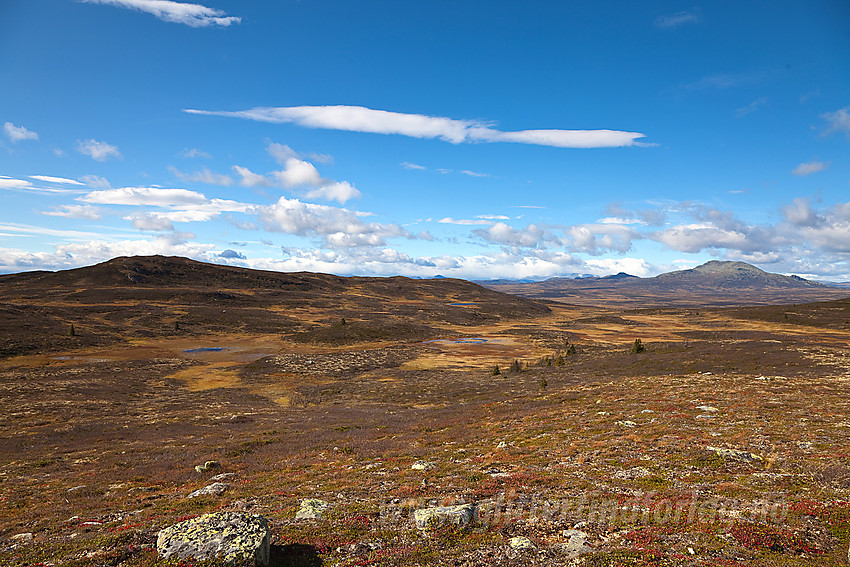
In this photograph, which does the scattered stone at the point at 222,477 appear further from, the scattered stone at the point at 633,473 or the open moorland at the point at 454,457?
the scattered stone at the point at 633,473

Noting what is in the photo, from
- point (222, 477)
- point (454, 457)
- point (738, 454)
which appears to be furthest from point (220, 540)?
point (738, 454)

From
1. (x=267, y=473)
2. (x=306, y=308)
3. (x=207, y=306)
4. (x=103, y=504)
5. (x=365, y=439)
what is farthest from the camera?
(x=306, y=308)

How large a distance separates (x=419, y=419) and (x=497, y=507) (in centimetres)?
2411

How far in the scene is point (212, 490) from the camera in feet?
→ 64.7

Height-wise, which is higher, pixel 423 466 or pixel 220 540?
pixel 220 540

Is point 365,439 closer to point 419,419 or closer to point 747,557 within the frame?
point 419,419

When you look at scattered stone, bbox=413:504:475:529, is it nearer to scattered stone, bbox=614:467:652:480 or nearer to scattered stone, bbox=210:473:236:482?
scattered stone, bbox=614:467:652:480

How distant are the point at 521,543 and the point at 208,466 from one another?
21190mm

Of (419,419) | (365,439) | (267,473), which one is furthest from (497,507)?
(419,419)

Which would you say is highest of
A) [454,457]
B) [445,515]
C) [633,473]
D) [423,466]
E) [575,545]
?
[575,545]

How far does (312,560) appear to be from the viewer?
1160 cm

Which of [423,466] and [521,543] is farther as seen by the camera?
[423,466]

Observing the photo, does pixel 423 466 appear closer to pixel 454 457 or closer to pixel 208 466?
pixel 454 457

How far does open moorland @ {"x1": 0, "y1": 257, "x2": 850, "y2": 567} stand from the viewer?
39.8 feet
